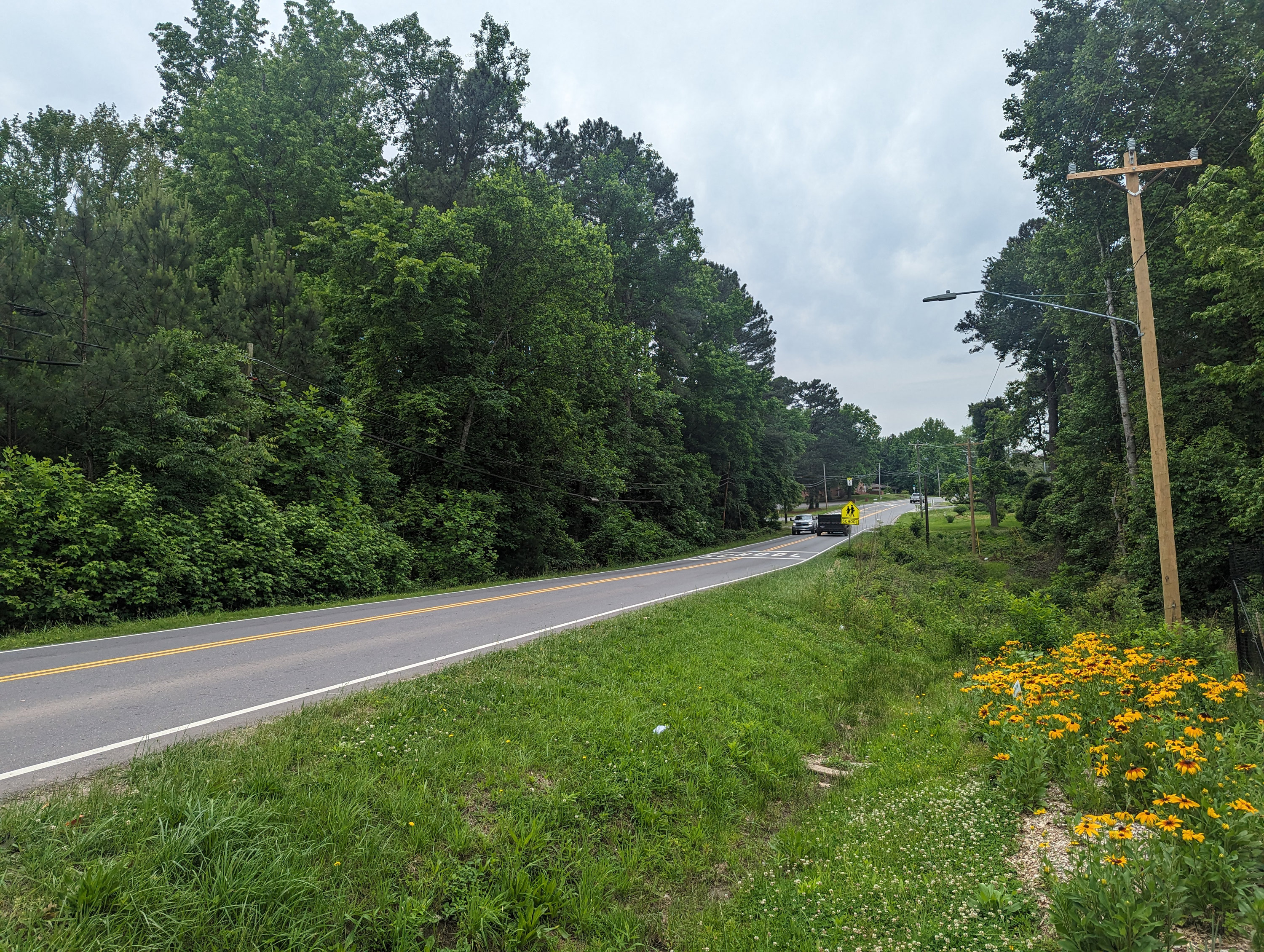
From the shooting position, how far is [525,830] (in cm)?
441

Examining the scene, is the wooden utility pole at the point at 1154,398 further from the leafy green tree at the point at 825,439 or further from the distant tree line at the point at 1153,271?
the leafy green tree at the point at 825,439

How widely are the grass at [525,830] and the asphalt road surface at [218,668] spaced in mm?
703

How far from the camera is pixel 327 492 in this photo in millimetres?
17062

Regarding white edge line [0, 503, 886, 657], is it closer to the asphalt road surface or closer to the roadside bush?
the asphalt road surface

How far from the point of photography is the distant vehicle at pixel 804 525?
2197 inches

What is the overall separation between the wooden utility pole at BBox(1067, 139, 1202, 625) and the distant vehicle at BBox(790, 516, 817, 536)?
46143mm

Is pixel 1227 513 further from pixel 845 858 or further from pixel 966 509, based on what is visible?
pixel 966 509

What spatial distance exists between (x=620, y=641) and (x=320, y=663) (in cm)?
419

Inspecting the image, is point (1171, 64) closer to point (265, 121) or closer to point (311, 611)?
point (311, 611)

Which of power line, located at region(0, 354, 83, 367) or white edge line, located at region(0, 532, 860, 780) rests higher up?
power line, located at region(0, 354, 83, 367)

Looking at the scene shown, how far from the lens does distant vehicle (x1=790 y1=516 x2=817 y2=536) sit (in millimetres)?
55812

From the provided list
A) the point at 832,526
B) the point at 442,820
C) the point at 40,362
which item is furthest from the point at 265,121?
the point at 832,526

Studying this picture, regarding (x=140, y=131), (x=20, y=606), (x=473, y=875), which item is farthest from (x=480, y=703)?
(x=140, y=131)

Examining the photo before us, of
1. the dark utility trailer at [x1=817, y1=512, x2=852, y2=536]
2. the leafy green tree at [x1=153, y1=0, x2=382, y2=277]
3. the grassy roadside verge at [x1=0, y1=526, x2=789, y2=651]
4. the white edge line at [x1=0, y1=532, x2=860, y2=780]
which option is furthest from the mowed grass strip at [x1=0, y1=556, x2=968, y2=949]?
the dark utility trailer at [x1=817, y1=512, x2=852, y2=536]
